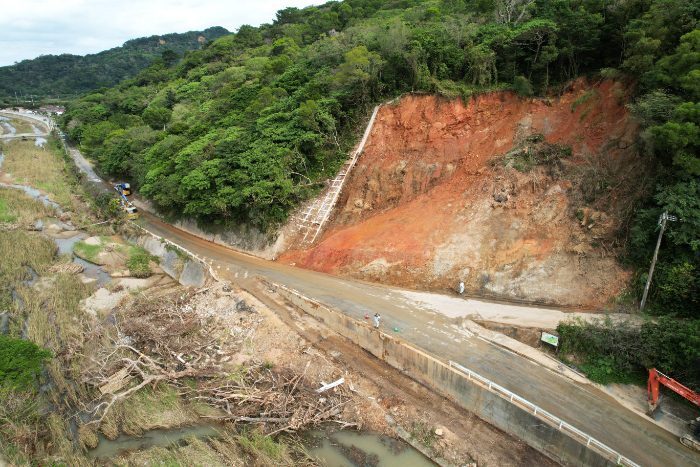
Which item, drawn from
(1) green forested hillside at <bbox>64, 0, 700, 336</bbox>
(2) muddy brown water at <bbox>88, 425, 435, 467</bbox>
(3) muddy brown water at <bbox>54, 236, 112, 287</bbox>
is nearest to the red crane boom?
(1) green forested hillside at <bbox>64, 0, 700, 336</bbox>

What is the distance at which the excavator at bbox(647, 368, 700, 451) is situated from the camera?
42.7 feet

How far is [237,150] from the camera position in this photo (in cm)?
3125

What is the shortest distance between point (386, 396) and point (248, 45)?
213 feet

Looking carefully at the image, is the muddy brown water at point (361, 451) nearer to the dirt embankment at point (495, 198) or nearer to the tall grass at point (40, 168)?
the dirt embankment at point (495, 198)

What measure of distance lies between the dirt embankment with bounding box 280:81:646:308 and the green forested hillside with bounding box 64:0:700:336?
1.30m

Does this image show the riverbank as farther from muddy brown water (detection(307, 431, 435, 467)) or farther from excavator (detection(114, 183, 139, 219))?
excavator (detection(114, 183, 139, 219))

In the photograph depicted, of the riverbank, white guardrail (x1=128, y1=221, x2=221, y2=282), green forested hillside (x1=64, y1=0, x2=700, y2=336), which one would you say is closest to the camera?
the riverbank

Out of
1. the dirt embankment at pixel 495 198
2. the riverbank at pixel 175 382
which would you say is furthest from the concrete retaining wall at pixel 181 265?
the dirt embankment at pixel 495 198

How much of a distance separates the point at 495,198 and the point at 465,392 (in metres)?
10.9

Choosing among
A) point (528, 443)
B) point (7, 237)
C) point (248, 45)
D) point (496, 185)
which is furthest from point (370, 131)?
point (248, 45)

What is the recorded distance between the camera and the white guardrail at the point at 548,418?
12578 millimetres

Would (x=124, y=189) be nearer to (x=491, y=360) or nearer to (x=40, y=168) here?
(x=40, y=168)

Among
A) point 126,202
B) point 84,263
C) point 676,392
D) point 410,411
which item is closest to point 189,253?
point 84,263

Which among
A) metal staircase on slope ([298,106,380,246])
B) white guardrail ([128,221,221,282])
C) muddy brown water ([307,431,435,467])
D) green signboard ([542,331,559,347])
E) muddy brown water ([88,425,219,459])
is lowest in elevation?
muddy brown water ([88,425,219,459])
